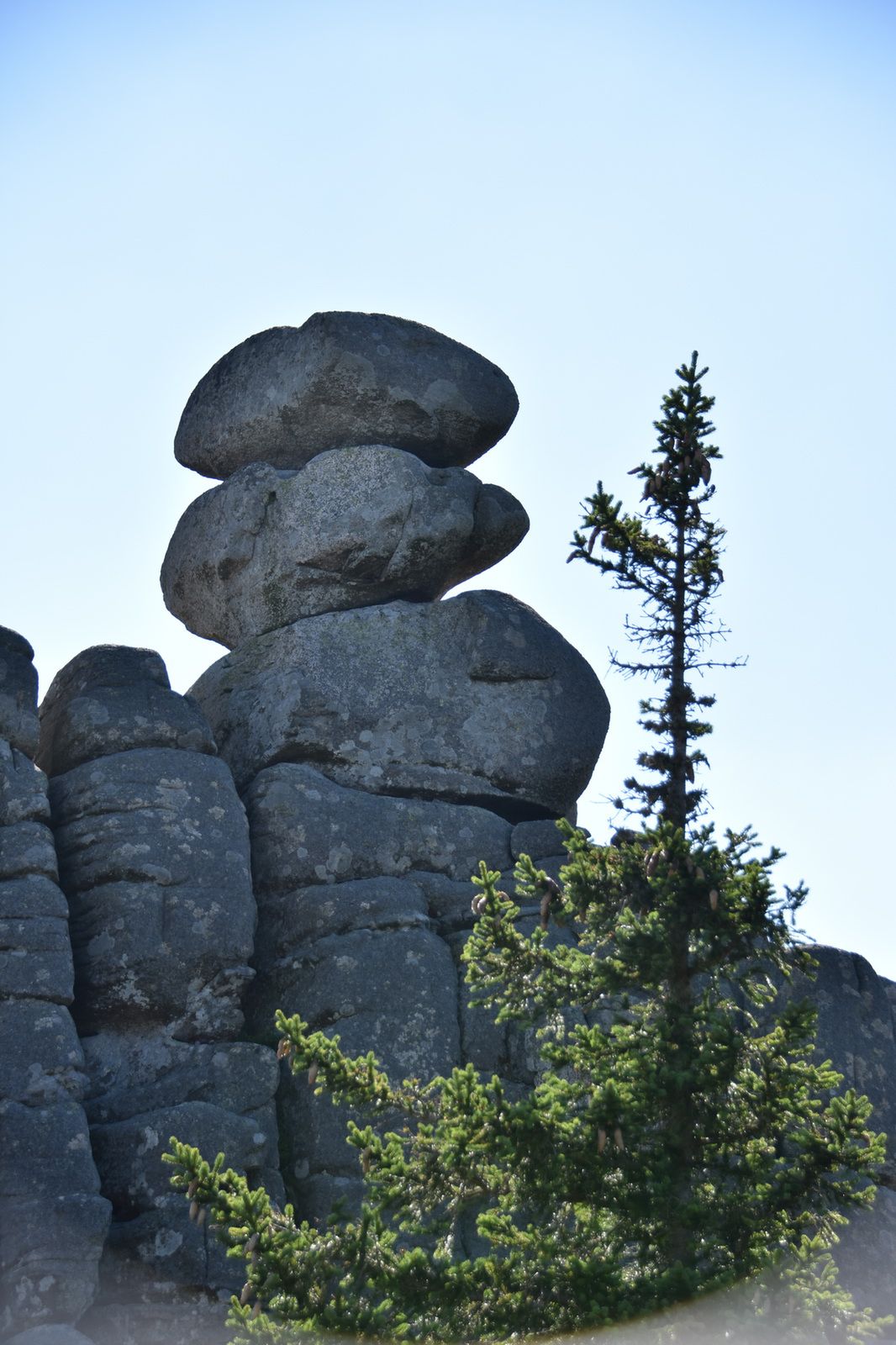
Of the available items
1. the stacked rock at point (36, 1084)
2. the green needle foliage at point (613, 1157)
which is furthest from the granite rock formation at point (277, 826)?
the green needle foliage at point (613, 1157)

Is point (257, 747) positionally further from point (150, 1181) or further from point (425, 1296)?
point (425, 1296)

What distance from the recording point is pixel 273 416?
24.3 meters

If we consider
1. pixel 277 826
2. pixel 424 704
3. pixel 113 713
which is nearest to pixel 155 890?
pixel 277 826

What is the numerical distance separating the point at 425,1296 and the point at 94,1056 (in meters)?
6.14

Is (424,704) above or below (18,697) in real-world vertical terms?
above

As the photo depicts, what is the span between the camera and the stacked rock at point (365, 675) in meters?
19.0

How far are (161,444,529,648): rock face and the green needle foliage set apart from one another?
959 cm

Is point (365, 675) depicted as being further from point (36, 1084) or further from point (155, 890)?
point (36, 1084)

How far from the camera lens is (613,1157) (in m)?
13.0

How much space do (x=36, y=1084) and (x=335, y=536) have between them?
358 inches

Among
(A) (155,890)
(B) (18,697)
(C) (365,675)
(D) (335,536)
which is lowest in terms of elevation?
(A) (155,890)

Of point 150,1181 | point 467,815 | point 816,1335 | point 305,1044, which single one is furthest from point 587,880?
point 467,815

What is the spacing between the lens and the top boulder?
24000mm

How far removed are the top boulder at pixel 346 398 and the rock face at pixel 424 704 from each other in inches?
112
